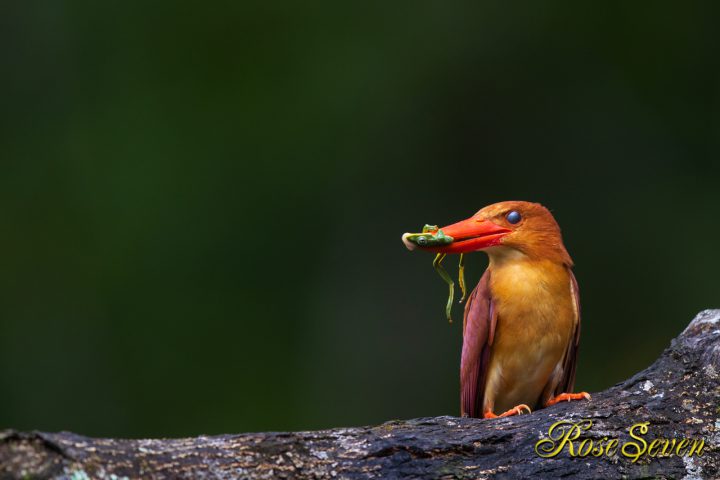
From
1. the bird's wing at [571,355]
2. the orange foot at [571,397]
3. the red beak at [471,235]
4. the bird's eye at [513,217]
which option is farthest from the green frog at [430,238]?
the orange foot at [571,397]

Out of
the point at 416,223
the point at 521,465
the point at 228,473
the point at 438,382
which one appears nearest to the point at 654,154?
the point at 416,223

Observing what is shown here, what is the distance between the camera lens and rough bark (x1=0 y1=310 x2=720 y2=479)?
9.77 feet

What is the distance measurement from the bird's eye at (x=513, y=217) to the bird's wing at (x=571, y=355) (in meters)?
0.33

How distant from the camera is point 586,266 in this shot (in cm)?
820

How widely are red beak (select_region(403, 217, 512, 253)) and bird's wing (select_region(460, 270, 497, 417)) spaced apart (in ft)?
0.71

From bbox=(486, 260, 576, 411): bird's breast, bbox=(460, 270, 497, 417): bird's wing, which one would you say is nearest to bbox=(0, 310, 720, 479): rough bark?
bbox=(486, 260, 576, 411): bird's breast

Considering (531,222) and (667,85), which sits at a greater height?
(667,85)

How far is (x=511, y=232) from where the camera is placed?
453 centimetres

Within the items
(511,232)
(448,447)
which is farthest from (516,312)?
(448,447)

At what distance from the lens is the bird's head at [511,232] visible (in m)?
4.43

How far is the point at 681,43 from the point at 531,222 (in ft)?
15.4

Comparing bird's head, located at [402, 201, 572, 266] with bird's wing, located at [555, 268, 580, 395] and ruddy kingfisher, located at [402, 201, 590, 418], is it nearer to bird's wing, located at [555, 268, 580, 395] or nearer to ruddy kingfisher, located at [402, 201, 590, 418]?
ruddy kingfisher, located at [402, 201, 590, 418]

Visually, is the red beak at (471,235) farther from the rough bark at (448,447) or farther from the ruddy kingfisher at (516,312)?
the rough bark at (448,447)

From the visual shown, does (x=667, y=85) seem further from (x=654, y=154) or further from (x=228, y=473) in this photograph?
(x=228, y=473)
